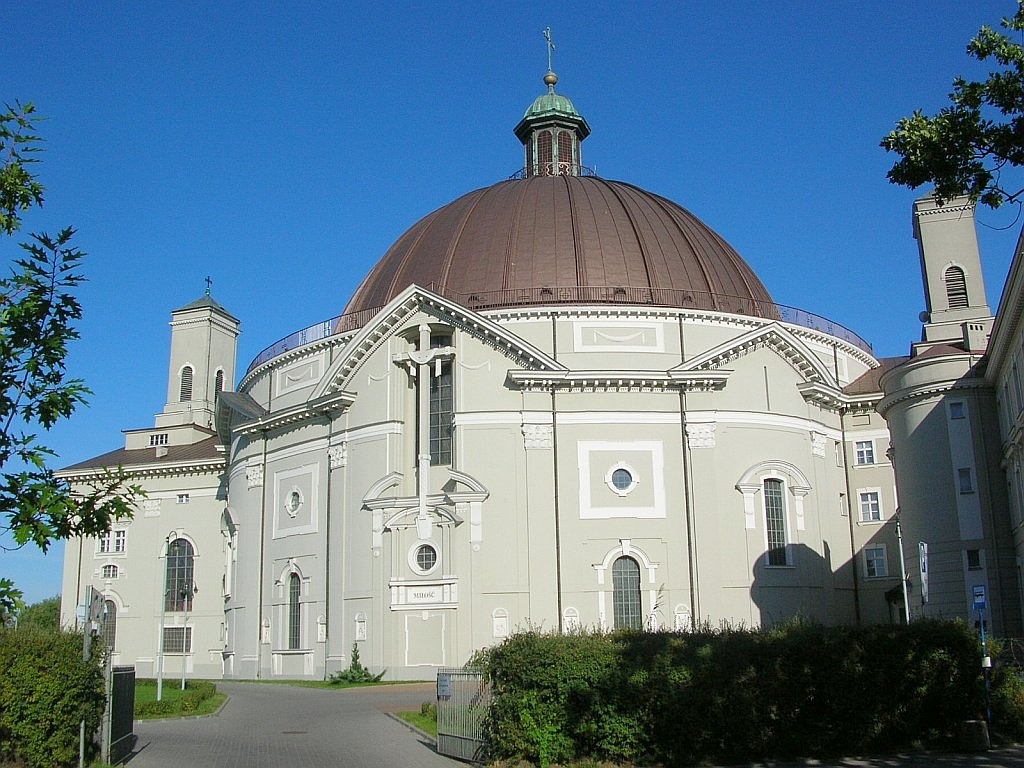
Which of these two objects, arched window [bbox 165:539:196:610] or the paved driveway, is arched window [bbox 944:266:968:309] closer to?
the paved driveway

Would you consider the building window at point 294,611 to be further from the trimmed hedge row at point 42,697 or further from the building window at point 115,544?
the trimmed hedge row at point 42,697

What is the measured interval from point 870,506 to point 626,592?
13447 mm

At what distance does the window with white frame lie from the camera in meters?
48.0

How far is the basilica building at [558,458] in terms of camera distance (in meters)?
41.5

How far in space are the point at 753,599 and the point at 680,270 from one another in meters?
14.9

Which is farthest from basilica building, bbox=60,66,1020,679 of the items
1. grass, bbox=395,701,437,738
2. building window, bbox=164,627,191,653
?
grass, bbox=395,701,437,738

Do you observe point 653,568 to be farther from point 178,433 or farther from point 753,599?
point 178,433

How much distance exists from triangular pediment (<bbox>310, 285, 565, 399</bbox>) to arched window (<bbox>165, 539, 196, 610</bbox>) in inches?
651

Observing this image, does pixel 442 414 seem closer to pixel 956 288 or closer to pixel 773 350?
pixel 773 350

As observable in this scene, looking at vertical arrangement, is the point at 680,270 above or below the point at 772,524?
above

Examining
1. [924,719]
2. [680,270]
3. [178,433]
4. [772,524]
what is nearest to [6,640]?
[924,719]

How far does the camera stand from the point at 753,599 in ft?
138

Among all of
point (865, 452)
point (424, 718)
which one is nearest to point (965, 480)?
point (865, 452)

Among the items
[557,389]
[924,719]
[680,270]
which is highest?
[680,270]
